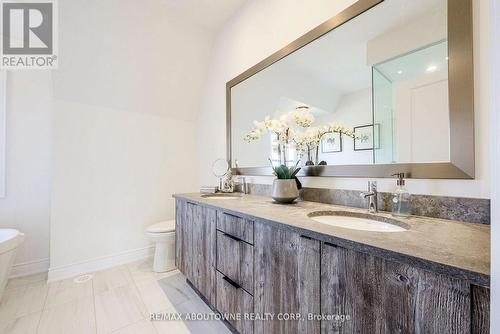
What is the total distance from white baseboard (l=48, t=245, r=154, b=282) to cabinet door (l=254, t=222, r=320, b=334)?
1975mm

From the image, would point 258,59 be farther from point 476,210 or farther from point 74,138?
point 74,138

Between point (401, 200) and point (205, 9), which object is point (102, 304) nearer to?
point (401, 200)

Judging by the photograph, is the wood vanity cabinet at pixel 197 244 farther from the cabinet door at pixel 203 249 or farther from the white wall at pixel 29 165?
the white wall at pixel 29 165

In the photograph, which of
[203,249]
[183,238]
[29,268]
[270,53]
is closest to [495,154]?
[203,249]

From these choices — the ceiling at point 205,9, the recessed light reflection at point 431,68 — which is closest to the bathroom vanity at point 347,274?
the recessed light reflection at point 431,68

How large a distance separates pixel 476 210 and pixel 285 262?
2.65 ft

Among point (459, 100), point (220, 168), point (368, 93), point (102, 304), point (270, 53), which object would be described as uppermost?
point (270, 53)

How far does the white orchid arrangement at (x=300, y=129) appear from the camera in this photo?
147 centimetres

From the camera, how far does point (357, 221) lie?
1.11m

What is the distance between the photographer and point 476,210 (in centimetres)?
86

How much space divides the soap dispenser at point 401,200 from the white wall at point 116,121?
2.47 m

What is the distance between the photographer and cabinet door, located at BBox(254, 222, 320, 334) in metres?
0.83

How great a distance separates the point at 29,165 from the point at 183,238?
1.81 meters

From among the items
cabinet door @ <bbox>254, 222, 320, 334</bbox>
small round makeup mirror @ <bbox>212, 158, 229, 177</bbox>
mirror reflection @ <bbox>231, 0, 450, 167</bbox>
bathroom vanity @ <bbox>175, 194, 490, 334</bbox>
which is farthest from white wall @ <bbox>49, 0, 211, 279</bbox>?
cabinet door @ <bbox>254, 222, 320, 334</bbox>
